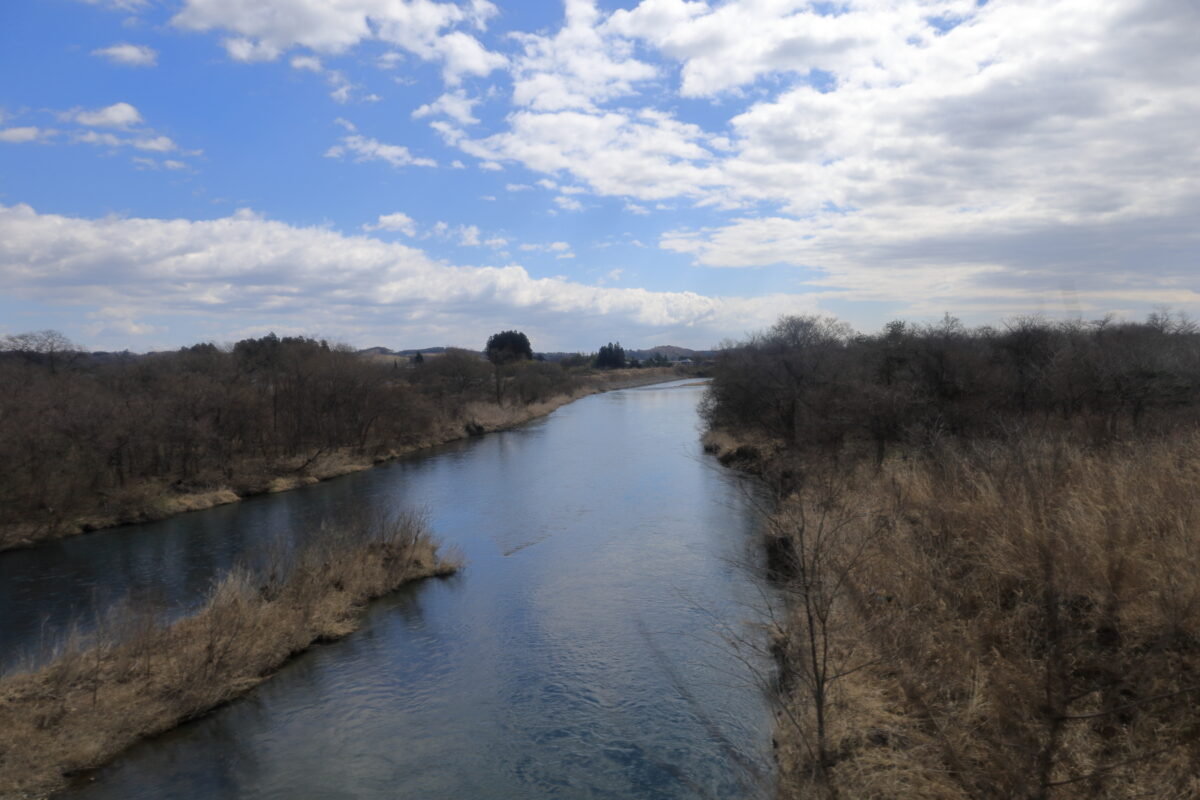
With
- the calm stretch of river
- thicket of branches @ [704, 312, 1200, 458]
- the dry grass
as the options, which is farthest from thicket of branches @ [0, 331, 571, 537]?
the dry grass

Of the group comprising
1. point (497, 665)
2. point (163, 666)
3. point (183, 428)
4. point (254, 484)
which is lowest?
point (497, 665)

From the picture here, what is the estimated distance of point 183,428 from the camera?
1102 inches

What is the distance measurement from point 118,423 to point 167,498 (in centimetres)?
316

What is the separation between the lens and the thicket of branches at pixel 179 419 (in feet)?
75.4

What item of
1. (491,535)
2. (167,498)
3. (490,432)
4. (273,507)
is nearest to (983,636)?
(491,535)

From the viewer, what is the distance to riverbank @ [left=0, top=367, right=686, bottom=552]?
22.2 meters

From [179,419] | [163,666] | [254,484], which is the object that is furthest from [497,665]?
[179,419]

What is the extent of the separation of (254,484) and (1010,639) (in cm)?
2759

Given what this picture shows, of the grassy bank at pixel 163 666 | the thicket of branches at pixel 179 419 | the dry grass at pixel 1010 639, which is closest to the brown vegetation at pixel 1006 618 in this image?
the dry grass at pixel 1010 639

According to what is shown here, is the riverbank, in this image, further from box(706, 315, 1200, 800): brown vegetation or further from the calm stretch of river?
box(706, 315, 1200, 800): brown vegetation

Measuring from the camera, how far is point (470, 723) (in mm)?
10023

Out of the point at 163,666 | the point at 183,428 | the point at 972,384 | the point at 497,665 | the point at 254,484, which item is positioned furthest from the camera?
the point at 254,484

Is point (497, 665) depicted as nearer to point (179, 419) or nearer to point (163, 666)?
point (163, 666)

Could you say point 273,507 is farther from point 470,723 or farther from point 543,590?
point 470,723
